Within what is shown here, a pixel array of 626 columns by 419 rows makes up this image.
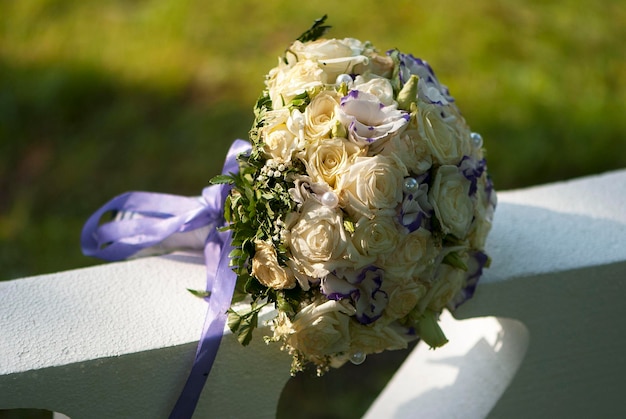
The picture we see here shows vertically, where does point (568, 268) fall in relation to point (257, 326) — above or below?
below

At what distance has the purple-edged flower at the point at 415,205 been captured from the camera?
4.98 feet

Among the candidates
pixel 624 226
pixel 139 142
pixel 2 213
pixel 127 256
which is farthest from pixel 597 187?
pixel 2 213

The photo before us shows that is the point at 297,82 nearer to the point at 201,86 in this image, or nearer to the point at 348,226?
the point at 348,226

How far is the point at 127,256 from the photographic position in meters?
1.99

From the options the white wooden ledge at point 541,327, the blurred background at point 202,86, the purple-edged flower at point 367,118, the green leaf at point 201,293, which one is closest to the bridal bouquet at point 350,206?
the purple-edged flower at point 367,118

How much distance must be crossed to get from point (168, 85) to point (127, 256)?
212cm

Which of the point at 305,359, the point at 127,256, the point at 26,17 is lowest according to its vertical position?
the point at 305,359

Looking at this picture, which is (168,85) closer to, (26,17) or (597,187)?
(26,17)

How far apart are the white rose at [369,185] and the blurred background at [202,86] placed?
1934 mm

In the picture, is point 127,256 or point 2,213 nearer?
point 127,256

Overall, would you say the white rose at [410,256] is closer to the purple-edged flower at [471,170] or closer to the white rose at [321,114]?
the purple-edged flower at [471,170]

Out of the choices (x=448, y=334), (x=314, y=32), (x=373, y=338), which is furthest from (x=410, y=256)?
(x=448, y=334)

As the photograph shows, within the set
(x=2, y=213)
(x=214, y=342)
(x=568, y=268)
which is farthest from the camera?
(x=2, y=213)

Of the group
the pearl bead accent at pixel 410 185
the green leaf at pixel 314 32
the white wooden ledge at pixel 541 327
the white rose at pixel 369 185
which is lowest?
the white wooden ledge at pixel 541 327
